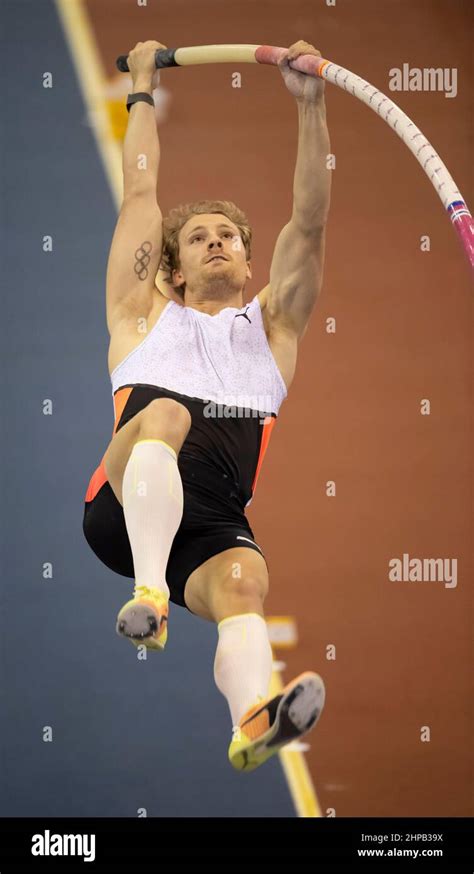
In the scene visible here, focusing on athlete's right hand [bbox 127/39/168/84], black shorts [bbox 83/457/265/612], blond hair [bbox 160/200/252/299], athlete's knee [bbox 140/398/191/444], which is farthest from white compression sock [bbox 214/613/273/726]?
athlete's right hand [bbox 127/39/168/84]

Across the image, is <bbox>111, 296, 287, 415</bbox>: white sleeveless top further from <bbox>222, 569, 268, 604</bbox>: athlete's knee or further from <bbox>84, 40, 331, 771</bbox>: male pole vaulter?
<bbox>222, 569, 268, 604</bbox>: athlete's knee

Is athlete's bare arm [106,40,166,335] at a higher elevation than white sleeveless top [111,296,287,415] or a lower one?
higher

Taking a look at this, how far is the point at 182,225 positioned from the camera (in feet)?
9.36

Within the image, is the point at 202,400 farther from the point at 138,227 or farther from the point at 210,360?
the point at 138,227

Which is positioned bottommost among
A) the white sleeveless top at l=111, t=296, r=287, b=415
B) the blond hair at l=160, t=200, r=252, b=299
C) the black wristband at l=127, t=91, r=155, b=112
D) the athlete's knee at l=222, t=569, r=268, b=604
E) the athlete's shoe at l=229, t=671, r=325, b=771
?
the athlete's shoe at l=229, t=671, r=325, b=771

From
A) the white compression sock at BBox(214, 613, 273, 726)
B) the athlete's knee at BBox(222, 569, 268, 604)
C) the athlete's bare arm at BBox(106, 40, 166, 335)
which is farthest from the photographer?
the athlete's bare arm at BBox(106, 40, 166, 335)

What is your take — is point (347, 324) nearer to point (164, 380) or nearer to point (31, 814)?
point (164, 380)

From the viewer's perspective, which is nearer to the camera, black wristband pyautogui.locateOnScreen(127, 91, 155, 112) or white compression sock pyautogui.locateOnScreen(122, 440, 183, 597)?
white compression sock pyautogui.locateOnScreen(122, 440, 183, 597)

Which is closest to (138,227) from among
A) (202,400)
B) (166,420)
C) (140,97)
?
(140,97)

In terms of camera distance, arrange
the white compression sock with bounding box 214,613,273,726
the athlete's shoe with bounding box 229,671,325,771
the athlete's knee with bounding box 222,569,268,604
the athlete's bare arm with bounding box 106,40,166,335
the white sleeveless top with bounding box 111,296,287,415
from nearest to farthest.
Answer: the athlete's shoe with bounding box 229,671,325,771 → the white compression sock with bounding box 214,613,273,726 → the athlete's knee with bounding box 222,569,268,604 → the white sleeveless top with bounding box 111,296,287,415 → the athlete's bare arm with bounding box 106,40,166,335

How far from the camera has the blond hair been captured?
9.37ft

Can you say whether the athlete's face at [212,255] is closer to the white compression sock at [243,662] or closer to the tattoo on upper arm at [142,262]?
the tattoo on upper arm at [142,262]

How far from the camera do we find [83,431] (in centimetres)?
369

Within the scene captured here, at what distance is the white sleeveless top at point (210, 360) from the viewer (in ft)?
8.50
